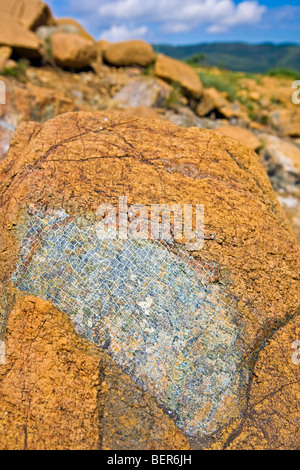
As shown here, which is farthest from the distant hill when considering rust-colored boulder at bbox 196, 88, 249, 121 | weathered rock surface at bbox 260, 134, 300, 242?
weathered rock surface at bbox 260, 134, 300, 242

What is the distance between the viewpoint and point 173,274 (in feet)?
7.62

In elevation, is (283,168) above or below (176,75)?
below

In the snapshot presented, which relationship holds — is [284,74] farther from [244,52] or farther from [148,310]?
[244,52]

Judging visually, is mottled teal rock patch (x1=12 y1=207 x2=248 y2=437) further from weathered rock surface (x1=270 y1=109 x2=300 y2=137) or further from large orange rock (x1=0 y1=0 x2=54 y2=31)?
large orange rock (x1=0 y1=0 x2=54 y2=31)

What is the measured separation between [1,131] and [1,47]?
10.5ft

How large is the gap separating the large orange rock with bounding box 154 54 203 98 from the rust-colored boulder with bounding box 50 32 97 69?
4.70ft

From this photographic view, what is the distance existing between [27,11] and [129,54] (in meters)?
2.42

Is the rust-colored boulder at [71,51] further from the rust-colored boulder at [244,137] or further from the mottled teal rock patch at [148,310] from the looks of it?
the mottled teal rock patch at [148,310]

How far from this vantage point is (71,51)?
23.5 feet

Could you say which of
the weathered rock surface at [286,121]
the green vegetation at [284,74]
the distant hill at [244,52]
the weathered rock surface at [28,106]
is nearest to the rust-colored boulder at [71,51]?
the weathered rock surface at [28,106]

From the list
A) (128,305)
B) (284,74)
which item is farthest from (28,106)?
(284,74)

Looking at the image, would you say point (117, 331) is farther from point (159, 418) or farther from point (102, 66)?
point (102, 66)
